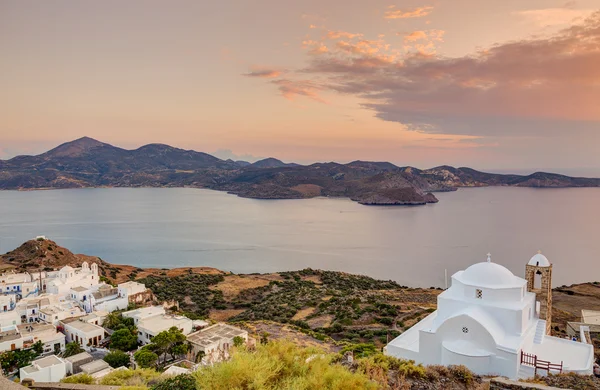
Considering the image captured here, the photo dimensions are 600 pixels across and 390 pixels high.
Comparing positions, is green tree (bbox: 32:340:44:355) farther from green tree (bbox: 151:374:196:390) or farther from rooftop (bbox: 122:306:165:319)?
green tree (bbox: 151:374:196:390)

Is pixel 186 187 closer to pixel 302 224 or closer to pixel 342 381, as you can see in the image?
pixel 302 224

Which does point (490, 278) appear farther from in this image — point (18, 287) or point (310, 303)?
point (18, 287)

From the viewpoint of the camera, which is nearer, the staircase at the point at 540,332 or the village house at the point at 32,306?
the staircase at the point at 540,332

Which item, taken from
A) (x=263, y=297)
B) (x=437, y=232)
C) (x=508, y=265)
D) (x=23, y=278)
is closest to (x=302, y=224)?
(x=437, y=232)

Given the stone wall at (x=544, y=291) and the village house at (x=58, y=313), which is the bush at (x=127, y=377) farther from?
the stone wall at (x=544, y=291)

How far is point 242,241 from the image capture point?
210ft

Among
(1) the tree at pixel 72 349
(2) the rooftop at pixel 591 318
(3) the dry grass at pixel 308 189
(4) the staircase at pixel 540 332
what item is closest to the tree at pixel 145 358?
(1) the tree at pixel 72 349

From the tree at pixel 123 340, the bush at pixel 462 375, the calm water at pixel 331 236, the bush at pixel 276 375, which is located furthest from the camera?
the calm water at pixel 331 236

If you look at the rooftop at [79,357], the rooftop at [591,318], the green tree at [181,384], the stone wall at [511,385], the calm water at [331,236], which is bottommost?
the calm water at [331,236]

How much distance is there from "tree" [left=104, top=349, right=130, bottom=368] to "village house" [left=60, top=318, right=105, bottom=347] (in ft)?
9.32

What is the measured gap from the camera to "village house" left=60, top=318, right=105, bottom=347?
617 inches

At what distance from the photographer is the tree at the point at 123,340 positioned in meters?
15.0

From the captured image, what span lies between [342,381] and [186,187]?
616 feet

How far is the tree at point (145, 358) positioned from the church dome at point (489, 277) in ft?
35.7
